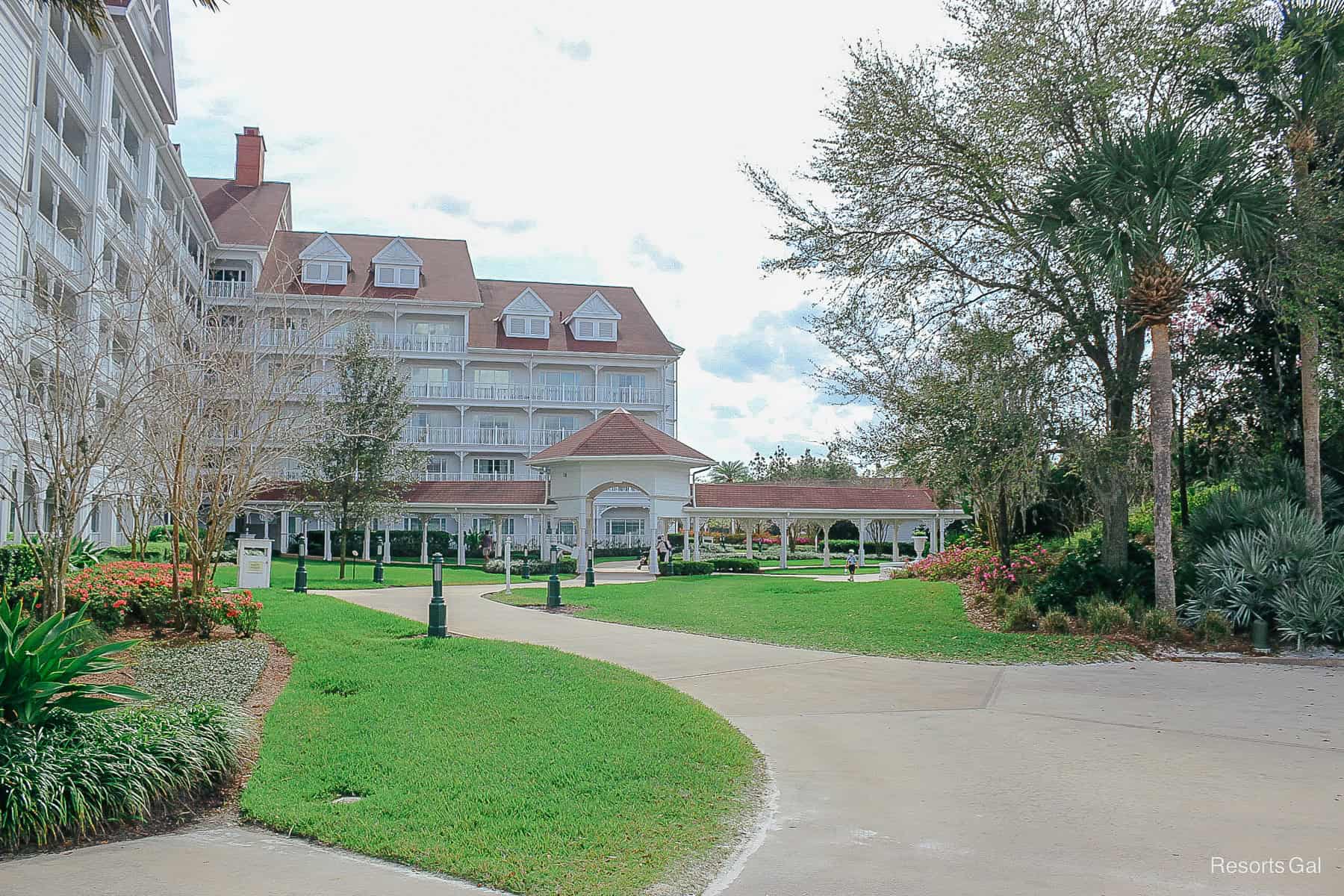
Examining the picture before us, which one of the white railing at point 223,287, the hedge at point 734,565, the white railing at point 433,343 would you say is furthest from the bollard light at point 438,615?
the white railing at point 433,343

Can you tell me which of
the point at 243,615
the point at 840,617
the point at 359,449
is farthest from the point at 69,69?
the point at 840,617

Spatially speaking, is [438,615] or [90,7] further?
[438,615]

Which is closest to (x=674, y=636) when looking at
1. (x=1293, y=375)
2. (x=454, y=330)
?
(x=1293, y=375)

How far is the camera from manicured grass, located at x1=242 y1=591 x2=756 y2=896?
516cm

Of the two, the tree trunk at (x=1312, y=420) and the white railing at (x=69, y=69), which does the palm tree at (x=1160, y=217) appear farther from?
the white railing at (x=69, y=69)

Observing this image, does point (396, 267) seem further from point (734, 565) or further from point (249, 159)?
A: point (734, 565)

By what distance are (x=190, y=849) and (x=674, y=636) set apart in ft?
35.0

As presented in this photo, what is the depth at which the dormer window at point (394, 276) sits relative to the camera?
5097cm

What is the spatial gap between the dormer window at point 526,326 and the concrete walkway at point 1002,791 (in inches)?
1673

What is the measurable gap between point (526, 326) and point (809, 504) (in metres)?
23.1

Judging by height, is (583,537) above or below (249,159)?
below

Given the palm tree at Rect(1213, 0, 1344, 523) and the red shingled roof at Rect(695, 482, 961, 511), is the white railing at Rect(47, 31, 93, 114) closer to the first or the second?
the red shingled roof at Rect(695, 482, 961, 511)

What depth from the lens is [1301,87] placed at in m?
15.0

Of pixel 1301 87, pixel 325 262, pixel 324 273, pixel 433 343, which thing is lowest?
pixel 1301 87
